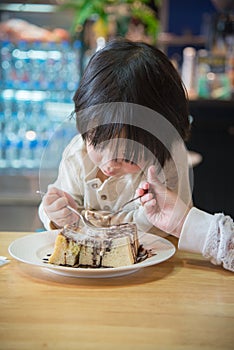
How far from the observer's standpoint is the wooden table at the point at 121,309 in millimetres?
852

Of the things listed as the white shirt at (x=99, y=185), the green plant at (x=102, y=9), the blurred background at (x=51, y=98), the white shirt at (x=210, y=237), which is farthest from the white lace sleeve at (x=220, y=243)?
the green plant at (x=102, y=9)

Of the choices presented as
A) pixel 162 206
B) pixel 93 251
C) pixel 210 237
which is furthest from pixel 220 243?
pixel 93 251

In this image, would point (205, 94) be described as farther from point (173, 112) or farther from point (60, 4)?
point (173, 112)

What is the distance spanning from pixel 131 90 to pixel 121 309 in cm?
44

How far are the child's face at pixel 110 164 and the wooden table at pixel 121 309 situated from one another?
20 centimetres

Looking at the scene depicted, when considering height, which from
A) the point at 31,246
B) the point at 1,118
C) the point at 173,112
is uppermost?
the point at 173,112

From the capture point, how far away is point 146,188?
1.24 metres

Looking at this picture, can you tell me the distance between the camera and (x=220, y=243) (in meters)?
1.20

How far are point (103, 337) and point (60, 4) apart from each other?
305 cm

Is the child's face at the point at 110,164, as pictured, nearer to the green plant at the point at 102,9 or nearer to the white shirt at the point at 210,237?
the white shirt at the point at 210,237

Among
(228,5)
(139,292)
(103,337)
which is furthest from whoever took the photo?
(228,5)

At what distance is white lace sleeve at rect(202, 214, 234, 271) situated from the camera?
1187 mm

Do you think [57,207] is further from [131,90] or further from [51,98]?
[51,98]

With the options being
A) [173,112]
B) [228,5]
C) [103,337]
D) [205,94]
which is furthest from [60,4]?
Result: [103,337]
